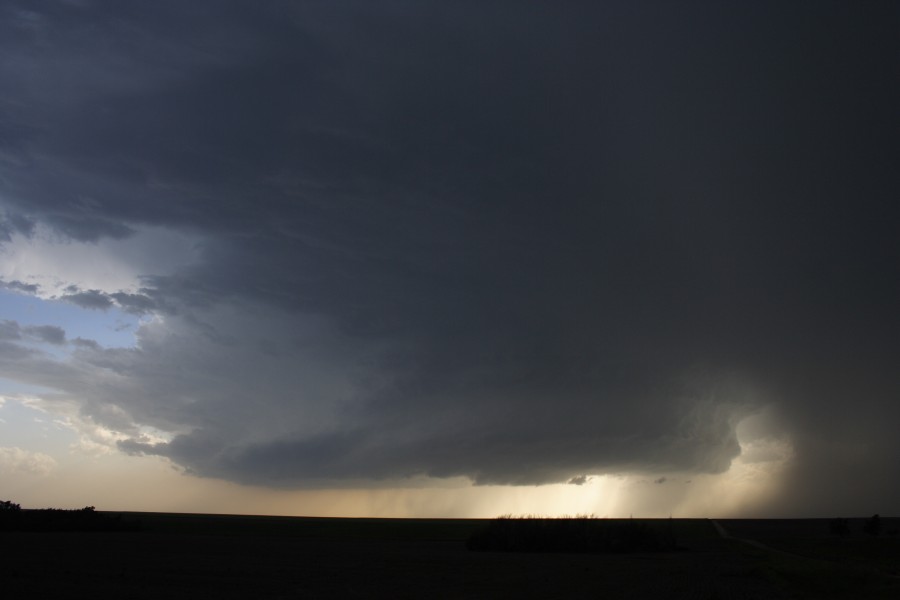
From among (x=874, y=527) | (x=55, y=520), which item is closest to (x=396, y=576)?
(x=55, y=520)

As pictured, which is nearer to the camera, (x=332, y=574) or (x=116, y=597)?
(x=116, y=597)

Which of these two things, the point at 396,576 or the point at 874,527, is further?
the point at 874,527

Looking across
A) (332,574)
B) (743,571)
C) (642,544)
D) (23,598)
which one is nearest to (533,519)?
(642,544)

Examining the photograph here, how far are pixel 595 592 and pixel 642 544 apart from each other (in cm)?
4481

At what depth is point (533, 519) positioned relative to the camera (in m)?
75.4

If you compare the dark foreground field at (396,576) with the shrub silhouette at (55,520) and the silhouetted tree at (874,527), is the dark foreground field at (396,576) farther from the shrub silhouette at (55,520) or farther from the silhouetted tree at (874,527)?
the silhouetted tree at (874,527)

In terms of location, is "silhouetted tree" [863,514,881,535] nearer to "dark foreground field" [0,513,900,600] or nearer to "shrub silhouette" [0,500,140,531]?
"dark foreground field" [0,513,900,600]

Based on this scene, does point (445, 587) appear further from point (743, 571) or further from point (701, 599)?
point (743, 571)

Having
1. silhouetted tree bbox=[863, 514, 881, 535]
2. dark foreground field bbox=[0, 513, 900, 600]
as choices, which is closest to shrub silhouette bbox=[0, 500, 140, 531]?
dark foreground field bbox=[0, 513, 900, 600]

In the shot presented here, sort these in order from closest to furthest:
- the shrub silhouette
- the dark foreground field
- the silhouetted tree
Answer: the dark foreground field, the shrub silhouette, the silhouetted tree

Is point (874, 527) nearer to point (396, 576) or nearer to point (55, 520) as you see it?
point (396, 576)

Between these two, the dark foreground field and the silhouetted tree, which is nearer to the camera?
the dark foreground field

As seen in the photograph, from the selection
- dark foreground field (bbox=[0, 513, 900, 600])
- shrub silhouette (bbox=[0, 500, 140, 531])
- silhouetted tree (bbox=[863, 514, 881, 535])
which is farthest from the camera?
silhouetted tree (bbox=[863, 514, 881, 535])

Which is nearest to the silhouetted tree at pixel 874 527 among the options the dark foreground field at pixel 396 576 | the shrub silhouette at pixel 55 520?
the dark foreground field at pixel 396 576
